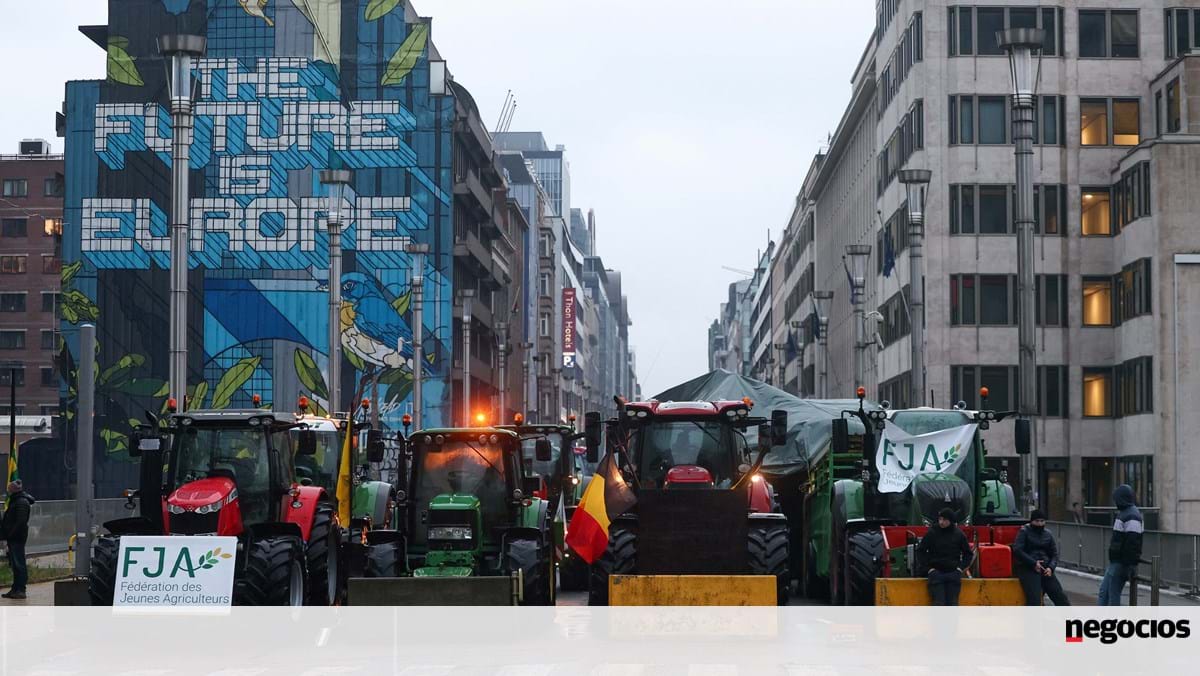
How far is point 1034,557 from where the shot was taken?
19.7 m

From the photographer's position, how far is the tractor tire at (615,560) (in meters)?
20.6

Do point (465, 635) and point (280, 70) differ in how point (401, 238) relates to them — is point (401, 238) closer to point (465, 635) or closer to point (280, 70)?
point (280, 70)

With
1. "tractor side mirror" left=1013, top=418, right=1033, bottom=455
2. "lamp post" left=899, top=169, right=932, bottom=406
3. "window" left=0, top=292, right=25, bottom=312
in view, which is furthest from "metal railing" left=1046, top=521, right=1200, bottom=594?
"window" left=0, top=292, right=25, bottom=312

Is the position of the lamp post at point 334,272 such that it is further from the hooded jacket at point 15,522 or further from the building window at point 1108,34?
the building window at point 1108,34

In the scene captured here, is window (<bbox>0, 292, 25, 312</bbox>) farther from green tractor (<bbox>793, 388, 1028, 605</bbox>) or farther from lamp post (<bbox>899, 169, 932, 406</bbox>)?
green tractor (<bbox>793, 388, 1028, 605</bbox>)

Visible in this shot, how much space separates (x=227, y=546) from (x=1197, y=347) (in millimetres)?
44181

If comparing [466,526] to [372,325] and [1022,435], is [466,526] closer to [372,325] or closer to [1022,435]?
[1022,435]

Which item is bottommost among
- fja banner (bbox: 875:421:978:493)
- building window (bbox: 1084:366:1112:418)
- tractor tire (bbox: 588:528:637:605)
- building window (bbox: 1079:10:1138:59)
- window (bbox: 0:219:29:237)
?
tractor tire (bbox: 588:528:637:605)

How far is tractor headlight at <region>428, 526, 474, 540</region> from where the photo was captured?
21.5 metres

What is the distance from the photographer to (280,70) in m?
82.9

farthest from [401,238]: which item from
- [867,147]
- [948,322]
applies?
[948,322]

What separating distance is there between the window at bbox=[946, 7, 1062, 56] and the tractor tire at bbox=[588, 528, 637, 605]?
4628 centimetres

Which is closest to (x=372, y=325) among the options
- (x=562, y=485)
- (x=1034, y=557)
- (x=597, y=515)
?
(x=562, y=485)

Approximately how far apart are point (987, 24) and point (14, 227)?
88.4 metres
